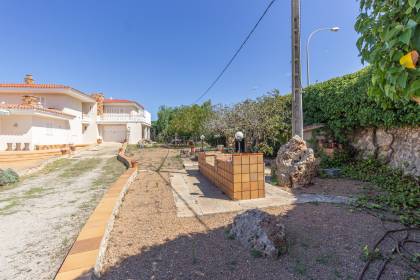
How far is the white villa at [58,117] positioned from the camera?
14586 millimetres

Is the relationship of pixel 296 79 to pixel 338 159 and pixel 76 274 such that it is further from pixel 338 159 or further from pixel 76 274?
pixel 76 274

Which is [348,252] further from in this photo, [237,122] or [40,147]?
[40,147]

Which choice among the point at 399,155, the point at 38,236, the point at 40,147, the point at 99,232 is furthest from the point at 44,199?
the point at 40,147

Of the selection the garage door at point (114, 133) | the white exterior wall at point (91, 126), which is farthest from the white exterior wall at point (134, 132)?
the white exterior wall at point (91, 126)

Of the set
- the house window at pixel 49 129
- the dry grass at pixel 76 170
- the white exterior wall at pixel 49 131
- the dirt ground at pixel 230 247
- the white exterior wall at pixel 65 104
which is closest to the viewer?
the dirt ground at pixel 230 247

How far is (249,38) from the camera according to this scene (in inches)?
336

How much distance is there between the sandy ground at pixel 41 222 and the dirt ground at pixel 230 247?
74cm

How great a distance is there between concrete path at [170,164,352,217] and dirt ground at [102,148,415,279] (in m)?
0.28

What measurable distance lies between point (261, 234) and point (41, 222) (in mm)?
4032

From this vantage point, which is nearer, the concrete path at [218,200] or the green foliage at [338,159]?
the concrete path at [218,200]

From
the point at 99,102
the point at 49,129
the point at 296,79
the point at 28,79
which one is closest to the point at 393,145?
the point at 296,79

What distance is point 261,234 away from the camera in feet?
9.61

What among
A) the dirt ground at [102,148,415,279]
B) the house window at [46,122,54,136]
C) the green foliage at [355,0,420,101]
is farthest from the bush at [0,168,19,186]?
the house window at [46,122,54,136]

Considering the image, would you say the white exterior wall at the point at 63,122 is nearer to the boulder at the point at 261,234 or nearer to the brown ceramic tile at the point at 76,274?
the brown ceramic tile at the point at 76,274
